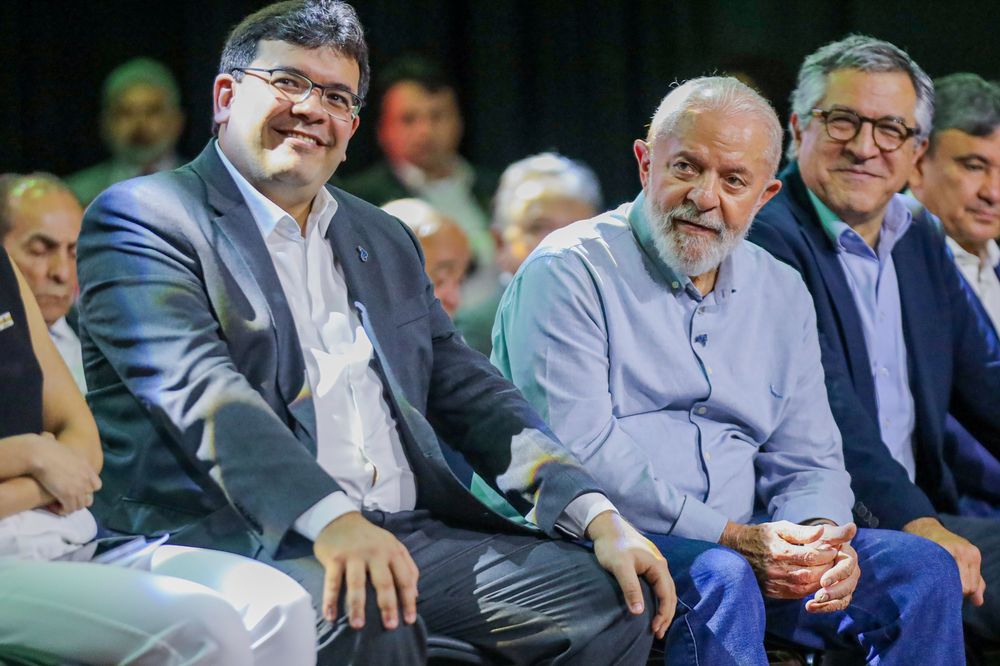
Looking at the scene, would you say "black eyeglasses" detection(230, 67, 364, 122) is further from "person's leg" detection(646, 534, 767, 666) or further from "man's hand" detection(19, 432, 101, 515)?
"person's leg" detection(646, 534, 767, 666)

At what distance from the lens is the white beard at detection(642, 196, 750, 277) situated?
8.63 feet

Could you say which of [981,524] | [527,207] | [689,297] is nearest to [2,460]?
[689,297]

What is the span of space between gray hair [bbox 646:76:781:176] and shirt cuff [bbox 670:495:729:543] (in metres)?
0.72

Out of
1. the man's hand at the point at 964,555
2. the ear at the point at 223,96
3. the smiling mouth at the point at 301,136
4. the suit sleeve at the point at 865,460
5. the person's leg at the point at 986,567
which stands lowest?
the person's leg at the point at 986,567

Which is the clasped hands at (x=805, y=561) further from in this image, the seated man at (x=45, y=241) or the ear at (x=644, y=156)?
the seated man at (x=45, y=241)

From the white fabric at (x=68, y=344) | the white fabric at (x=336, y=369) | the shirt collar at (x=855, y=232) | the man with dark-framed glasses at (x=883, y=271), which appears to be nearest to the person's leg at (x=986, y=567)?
the man with dark-framed glasses at (x=883, y=271)

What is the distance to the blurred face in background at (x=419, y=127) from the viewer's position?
4375 millimetres

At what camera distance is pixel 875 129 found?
323cm

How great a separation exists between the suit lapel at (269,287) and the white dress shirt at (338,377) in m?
0.03

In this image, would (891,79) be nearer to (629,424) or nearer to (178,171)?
(629,424)

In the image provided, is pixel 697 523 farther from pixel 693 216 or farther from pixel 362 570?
pixel 362 570

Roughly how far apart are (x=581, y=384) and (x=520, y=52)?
2384 mm

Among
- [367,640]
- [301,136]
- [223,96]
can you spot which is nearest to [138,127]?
[223,96]

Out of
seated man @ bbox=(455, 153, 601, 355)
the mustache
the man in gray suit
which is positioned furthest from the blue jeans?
seated man @ bbox=(455, 153, 601, 355)
